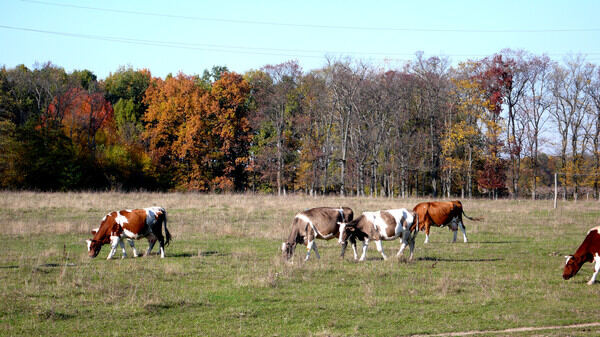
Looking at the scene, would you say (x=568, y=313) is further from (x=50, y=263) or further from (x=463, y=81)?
(x=463, y=81)

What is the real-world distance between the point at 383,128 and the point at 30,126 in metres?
34.9

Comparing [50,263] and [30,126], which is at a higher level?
[30,126]

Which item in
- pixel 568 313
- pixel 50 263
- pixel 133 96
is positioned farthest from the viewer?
pixel 133 96

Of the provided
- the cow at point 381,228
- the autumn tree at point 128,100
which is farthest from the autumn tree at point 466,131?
the cow at point 381,228

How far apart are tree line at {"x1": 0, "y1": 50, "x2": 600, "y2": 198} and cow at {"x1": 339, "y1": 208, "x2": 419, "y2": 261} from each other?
39.3 m

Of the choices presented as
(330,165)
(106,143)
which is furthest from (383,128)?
(106,143)

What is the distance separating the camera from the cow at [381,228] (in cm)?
1656

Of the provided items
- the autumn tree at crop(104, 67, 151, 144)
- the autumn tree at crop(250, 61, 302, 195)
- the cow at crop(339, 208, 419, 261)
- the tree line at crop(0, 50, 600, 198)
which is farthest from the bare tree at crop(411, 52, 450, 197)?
the cow at crop(339, 208, 419, 261)

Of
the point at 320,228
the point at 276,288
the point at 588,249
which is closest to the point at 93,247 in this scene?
the point at 320,228

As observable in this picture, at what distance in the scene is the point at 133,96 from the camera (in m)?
68.8

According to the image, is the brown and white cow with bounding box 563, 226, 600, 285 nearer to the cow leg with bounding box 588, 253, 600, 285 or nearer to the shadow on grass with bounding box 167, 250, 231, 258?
the cow leg with bounding box 588, 253, 600, 285

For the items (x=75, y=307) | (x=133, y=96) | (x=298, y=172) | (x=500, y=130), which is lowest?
(x=75, y=307)

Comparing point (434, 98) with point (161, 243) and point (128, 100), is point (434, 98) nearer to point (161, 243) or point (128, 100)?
point (128, 100)

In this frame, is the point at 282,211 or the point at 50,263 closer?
the point at 50,263
